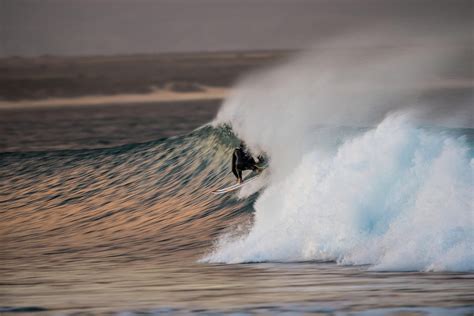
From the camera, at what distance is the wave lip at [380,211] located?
12703 mm

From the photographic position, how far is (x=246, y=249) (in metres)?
14.0

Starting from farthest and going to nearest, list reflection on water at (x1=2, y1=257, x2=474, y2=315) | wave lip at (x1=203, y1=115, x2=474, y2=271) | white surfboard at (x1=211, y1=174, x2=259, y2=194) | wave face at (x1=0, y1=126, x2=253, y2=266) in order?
white surfboard at (x1=211, y1=174, x2=259, y2=194) → wave face at (x1=0, y1=126, x2=253, y2=266) → wave lip at (x1=203, y1=115, x2=474, y2=271) → reflection on water at (x1=2, y1=257, x2=474, y2=315)

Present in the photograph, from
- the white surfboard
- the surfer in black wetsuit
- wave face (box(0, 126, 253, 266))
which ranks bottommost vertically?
wave face (box(0, 126, 253, 266))

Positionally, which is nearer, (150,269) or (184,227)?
(150,269)

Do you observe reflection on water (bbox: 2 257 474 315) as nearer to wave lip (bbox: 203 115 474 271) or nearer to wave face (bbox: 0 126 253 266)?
wave lip (bbox: 203 115 474 271)

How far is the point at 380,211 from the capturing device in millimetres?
13969

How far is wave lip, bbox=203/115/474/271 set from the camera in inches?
500

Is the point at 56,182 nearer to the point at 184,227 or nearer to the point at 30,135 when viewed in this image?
the point at 184,227

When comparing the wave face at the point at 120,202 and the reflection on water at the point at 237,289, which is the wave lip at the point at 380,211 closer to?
the reflection on water at the point at 237,289

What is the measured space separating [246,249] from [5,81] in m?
124

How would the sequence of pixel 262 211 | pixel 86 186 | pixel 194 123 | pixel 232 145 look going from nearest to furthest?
pixel 262 211, pixel 232 145, pixel 86 186, pixel 194 123

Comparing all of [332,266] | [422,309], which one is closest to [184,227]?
[332,266]

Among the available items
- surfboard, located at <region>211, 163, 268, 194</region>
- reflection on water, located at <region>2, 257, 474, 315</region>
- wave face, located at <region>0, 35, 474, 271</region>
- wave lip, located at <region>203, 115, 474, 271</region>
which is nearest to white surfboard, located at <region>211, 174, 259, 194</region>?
surfboard, located at <region>211, 163, 268, 194</region>

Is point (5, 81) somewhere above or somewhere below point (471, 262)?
below
